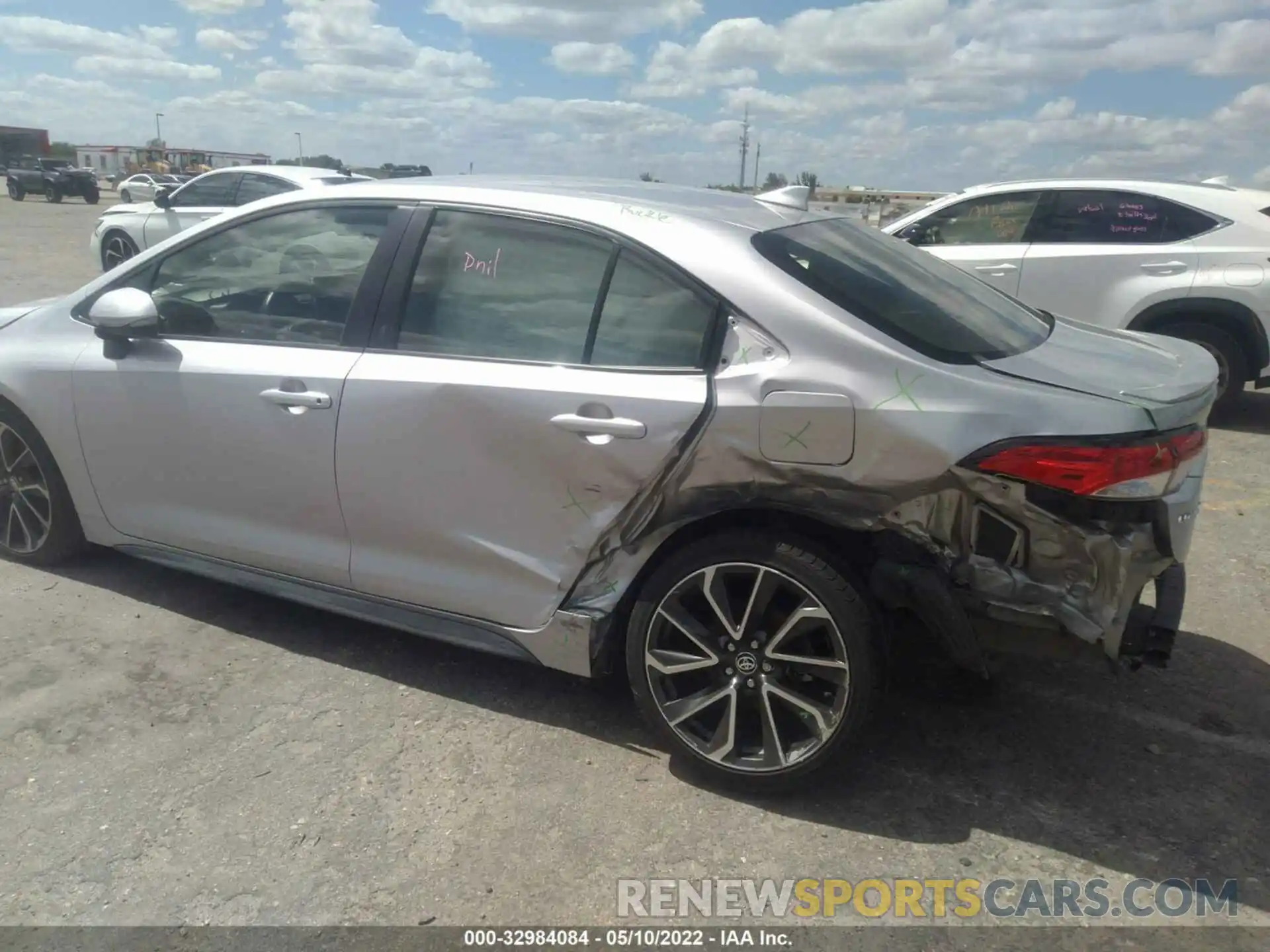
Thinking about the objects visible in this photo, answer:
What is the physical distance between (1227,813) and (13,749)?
11.9 ft

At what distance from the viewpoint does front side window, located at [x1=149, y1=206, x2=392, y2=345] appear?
340 centimetres

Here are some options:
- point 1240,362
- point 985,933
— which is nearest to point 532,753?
point 985,933

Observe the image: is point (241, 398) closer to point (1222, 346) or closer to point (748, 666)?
point (748, 666)

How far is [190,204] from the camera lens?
1219cm

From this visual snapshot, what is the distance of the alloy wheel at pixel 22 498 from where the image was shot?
4102mm

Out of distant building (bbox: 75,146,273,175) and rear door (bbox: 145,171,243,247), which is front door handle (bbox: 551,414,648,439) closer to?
rear door (bbox: 145,171,243,247)

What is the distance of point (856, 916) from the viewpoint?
2.43 metres

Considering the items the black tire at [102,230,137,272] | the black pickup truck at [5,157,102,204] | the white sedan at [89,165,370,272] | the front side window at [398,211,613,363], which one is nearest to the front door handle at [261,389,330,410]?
the front side window at [398,211,613,363]

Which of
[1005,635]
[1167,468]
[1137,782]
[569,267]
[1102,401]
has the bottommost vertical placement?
[1137,782]

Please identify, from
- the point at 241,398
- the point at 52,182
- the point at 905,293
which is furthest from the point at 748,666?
the point at 52,182

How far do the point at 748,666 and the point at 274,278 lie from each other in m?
2.21

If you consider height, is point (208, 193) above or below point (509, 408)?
below

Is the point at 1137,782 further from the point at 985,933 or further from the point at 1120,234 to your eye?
the point at 1120,234

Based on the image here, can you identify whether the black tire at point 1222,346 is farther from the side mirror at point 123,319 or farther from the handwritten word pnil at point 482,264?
the side mirror at point 123,319
